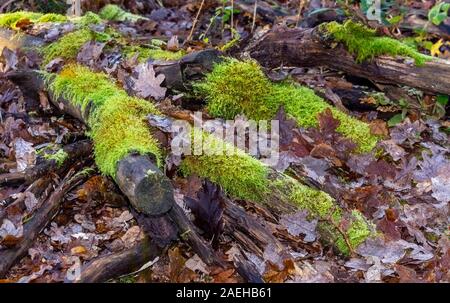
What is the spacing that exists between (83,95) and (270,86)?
1.76 metres

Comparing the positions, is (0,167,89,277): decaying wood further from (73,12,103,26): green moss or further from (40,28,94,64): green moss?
(73,12,103,26): green moss

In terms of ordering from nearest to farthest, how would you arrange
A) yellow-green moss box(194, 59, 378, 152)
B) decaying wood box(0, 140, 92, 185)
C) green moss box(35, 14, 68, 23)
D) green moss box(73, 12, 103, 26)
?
decaying wood box(0, 140, 92, 185)
yellow-green moss box(194, 59, 378, 152)
green moss box(73, 12, 103, 26)
green moss box(35, 14, 68, 23)

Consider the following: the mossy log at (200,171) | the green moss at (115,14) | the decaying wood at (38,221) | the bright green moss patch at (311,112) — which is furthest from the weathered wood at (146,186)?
the green moss at (115,14)

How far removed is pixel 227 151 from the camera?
381 cm

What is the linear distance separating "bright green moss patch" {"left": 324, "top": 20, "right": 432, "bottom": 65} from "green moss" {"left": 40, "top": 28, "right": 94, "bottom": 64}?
264cm

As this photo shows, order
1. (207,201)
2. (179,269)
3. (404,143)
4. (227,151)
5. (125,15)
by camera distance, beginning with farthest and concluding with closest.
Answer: (125,15), (404,143), (227,151), (207,201), (179,269)

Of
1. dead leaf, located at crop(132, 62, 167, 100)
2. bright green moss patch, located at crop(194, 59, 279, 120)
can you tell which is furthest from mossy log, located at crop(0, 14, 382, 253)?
bright green moss patch, located at crop(194, 59, 279, 120)

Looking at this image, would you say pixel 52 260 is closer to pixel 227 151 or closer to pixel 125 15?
pixel 227 151

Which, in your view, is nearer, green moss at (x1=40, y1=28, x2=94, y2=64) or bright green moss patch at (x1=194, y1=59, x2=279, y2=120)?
bright green moss patch at (x1=194, y1=59, x2=279, y2=120)

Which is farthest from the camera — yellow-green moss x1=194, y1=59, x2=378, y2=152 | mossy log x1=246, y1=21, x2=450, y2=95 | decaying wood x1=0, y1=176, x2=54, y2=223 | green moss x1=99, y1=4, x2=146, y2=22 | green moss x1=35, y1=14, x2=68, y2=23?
green moss x1=99, y1=4, x2=146, y2=22

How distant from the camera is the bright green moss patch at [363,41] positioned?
203 inches

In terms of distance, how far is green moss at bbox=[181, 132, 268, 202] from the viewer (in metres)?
3.69

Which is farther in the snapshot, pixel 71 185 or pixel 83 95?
pixel 83 95
